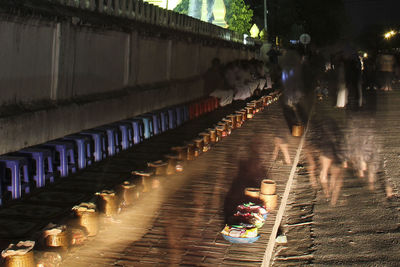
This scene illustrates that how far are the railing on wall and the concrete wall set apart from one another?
1.35 ft

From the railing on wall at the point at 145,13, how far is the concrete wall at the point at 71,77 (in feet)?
1.35

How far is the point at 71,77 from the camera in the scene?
10.0 metres

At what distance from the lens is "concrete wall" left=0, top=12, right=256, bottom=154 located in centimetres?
826

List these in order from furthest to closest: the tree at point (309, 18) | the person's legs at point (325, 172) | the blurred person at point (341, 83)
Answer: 1. the tree at point (309, 18)
2. the blurred person at point (341, 83)
3. the person's legs at point (325, 172)

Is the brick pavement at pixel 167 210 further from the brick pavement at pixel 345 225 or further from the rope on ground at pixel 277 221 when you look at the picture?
the brick pavement at pixel 345 225

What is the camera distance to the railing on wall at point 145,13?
35.9ft

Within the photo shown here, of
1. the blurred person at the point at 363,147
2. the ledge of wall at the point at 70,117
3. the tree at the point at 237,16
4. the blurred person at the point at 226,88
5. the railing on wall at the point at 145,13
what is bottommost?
the blurred person at the point at 363,147

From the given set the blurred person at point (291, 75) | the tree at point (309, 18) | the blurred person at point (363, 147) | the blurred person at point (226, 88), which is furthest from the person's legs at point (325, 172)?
the tree at point (309, 18)

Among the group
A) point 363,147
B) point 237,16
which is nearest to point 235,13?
point 237,16

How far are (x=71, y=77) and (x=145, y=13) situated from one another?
15.5 feet

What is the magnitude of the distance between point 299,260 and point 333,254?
0.38 meters

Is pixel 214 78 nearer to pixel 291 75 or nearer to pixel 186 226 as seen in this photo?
pixel 291 75

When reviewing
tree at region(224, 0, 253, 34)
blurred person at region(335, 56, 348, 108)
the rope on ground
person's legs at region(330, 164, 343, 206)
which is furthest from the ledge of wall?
tree at region(224, 0, 253, 34)

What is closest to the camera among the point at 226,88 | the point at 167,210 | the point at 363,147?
the point at 167,210
